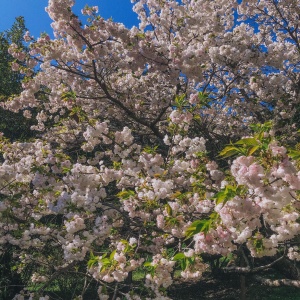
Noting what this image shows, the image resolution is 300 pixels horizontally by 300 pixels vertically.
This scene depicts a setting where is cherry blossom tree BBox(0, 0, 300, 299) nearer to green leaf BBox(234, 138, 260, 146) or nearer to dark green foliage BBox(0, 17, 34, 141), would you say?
green leaf BBox(234, 138, 260, 146)

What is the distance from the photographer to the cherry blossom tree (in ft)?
8.23

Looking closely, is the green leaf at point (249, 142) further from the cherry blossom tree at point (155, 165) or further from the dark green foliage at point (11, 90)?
the dark green foliage at point (11, 90)

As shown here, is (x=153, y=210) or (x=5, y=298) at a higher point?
(x=153, y=210)

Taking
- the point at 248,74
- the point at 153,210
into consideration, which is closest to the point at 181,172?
the point at 153,210

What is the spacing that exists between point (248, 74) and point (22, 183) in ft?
15.2

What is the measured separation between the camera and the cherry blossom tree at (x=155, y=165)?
98.7 inches

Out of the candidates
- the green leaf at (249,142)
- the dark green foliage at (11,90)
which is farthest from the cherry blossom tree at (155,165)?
the dark green foliage at (11,90)

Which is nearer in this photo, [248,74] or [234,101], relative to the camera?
[248,74]

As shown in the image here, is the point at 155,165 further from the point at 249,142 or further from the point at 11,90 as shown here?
the point at 11,90

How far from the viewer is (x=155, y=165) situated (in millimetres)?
4684

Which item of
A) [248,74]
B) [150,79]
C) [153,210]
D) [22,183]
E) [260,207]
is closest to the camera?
[260,207]

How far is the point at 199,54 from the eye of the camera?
605 centimetres

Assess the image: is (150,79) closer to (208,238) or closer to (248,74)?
(248,74)

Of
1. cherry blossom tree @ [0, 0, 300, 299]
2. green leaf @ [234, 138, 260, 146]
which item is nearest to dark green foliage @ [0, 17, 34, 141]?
cherry blossom tree @ [0, 0, 300, 299]
